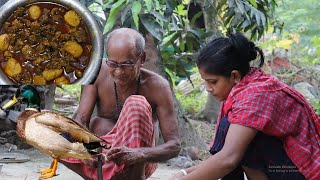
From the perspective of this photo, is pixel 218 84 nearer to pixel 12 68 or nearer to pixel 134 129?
pixel 134 129

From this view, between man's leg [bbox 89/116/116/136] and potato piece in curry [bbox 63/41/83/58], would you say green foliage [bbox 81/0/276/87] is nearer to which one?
man's leg [bbox 89/116/116/136]

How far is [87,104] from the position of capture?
3182 mm

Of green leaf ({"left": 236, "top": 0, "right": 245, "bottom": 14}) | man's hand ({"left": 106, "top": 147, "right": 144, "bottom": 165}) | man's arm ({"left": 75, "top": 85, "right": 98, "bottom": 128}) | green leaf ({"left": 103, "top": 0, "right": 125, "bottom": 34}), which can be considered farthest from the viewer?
green leaf ({"left": 236, "top": 0, "right": 245, "bottom": 14})

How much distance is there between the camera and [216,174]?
236 centimetres

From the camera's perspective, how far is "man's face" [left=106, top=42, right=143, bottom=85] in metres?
2.85

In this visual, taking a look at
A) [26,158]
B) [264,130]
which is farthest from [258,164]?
[26,158]

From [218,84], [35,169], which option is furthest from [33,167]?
[218,84]

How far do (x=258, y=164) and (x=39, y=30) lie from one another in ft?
3.71

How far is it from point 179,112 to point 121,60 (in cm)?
240

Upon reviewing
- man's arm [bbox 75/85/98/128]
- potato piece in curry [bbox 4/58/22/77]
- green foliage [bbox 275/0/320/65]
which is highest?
potato piece in curry [bbox 4/58/22/77]

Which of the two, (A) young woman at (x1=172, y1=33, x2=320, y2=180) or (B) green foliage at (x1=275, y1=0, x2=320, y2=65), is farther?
(B) green foliage at (x1=275, y1=0, x2=320, y2=65)

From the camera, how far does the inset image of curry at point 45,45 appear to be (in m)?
2.77

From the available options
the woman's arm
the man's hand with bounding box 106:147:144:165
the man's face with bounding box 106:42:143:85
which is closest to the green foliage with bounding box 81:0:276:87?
the man's face with bounding box 106:42:143:85

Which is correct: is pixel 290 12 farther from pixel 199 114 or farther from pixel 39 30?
pixel 39 30
